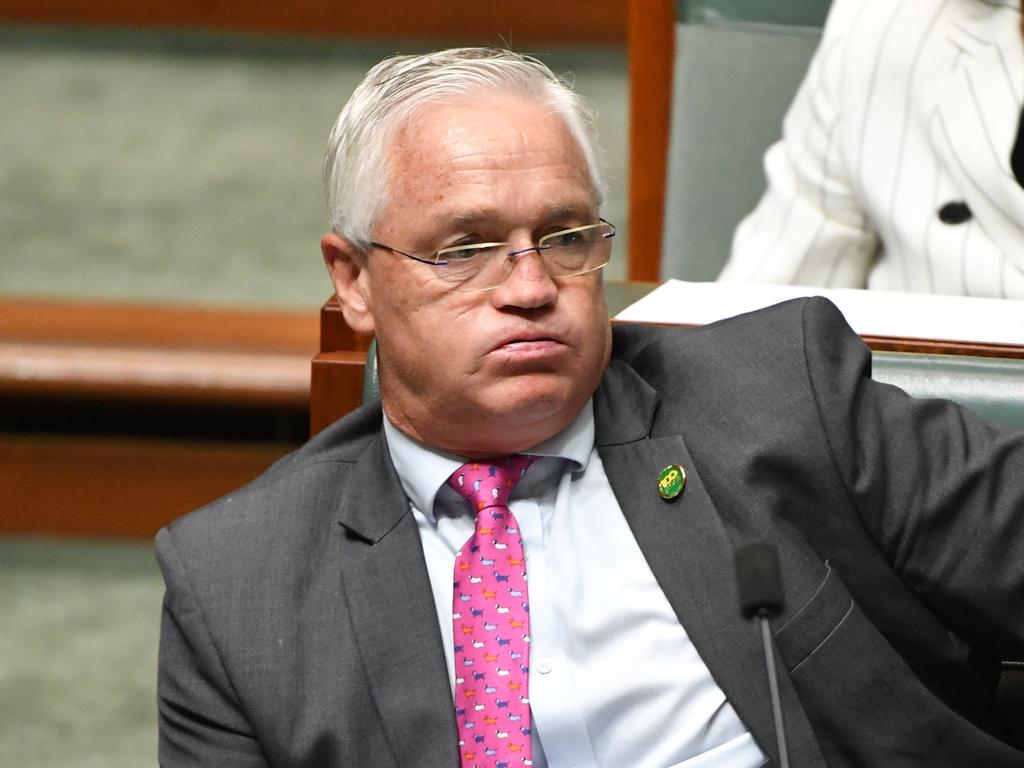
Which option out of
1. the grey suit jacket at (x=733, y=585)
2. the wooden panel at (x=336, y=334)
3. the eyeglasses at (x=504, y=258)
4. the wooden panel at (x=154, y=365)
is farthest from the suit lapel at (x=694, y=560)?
the wooden panel at (x=154, y=365)

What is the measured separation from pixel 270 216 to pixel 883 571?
1.87m

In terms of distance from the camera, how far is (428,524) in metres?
1.04

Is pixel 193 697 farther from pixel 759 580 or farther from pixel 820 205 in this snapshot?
pixel 820 205

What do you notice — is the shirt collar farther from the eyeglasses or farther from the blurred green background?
the blurred green background

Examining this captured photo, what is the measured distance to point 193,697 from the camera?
982 millimetres

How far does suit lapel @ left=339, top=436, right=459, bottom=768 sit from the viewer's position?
95 cm

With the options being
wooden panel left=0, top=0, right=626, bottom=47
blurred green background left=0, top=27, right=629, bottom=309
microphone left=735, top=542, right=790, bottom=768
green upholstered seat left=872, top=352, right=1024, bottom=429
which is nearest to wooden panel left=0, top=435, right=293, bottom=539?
blurred green background left=0, top=27, right=629, bottom=309

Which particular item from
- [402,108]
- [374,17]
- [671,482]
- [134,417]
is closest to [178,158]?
[374,17]

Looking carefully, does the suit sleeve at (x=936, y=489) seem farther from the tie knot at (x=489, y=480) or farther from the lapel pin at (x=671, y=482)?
the tie knot at (x=489, y=480)

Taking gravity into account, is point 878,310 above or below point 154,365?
above

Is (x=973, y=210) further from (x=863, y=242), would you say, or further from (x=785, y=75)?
(x=785, y=75)

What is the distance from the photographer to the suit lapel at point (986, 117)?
151cm

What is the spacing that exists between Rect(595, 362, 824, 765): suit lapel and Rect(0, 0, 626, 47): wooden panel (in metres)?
2.02

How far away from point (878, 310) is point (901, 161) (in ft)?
1.77
